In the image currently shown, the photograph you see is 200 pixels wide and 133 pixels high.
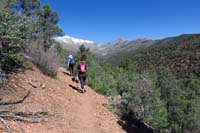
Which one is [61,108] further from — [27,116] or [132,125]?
[132,125]

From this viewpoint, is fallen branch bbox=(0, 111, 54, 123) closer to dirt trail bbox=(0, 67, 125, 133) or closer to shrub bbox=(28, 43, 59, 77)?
dirt trail bbox=(0, 67, 125, 133)

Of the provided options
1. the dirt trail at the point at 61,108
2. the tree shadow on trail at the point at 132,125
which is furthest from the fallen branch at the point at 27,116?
the tree shadow on trail at the point at 132,125

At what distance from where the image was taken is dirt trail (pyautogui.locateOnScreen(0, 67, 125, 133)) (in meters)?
8.38

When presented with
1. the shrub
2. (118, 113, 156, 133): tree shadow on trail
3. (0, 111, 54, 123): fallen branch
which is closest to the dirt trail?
(0, 111, 54, 123): fallen branch

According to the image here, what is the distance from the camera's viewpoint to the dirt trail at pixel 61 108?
27.5ft

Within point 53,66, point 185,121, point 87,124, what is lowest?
point 185,121

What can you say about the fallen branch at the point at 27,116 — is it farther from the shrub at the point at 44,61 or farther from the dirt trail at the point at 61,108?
the shrub at the point at 44,61

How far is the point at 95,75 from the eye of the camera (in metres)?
20.4

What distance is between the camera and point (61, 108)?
34.2ft

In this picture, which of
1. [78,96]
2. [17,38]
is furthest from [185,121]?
[17,38]

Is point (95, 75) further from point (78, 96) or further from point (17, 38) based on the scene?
point (17, 38)

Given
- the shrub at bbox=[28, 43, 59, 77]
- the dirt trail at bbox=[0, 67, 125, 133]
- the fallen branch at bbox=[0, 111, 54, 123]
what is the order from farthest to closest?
the shrub at bbox=[28, 43, 59, 77] → the dirt trail at bbox=[0, 67, 125, 133] → the fallen branch at bbox=[0, 111, 54, 123]

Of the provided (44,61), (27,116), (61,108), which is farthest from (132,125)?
(27,116)

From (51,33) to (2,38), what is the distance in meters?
14.4
